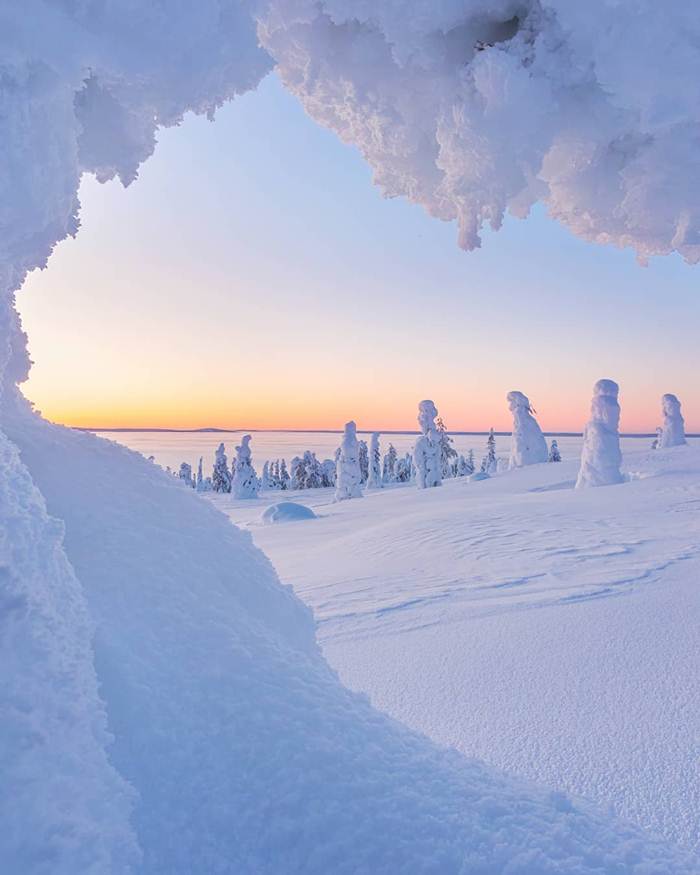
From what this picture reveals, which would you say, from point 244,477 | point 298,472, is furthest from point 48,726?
point 298,472

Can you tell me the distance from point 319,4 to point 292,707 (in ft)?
10.4

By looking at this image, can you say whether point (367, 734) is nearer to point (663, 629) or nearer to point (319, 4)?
point (663, 629)

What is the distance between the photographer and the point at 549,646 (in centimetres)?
328

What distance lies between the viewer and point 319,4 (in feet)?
9.19

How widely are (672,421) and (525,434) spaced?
767 cm

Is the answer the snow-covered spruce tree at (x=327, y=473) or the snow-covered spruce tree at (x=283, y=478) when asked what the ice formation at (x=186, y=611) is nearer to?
the snow-covered spruce tree at (x=327, y=473)

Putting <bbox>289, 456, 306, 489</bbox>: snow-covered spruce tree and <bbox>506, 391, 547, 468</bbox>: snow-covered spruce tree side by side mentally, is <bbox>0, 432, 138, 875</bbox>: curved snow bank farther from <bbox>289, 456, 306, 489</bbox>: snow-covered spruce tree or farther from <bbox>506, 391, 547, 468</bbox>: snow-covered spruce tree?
<bbox>289, 456, 306, 489</bbox>: snow-covered spruce tree

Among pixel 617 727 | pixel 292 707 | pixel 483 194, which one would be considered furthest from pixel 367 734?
pixel 483 194

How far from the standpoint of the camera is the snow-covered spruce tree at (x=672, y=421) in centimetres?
2823

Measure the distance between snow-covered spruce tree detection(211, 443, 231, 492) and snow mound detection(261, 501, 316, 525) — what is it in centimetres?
3651

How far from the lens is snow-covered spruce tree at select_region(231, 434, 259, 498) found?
116 feet

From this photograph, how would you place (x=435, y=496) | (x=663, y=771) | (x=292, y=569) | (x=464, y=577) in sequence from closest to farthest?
1. (x=663, y=771)
2. (x=464, y=577)
3. (x=292, y=569)
4. (x=435, y=496)

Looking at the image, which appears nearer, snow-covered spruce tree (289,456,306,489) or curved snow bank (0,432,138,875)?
curved snow bank (0,432,138,875)

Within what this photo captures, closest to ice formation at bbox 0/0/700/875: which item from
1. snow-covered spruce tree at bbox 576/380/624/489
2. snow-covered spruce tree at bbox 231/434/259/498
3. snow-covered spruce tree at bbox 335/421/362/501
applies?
snow-covered spruce tree at bbox 576/380/624/489
